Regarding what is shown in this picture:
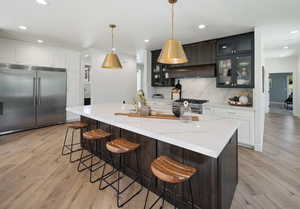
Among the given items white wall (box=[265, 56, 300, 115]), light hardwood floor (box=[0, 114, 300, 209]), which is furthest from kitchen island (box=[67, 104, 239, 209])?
white wall (box=[265, 56, 300, 115])

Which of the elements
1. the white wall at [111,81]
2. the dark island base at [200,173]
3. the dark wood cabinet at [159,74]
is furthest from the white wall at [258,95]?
the white wall at [111,81]

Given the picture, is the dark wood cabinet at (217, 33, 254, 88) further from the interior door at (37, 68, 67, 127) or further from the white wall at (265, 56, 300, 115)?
the white wall at (265, 56, 300, 115)

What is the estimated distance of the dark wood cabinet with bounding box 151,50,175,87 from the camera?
16.3 feet

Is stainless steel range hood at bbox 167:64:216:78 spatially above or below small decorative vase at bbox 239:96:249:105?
above

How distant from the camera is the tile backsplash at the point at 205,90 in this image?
412cm

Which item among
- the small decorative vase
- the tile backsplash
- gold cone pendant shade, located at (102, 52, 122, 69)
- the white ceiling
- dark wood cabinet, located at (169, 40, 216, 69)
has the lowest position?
the small decorative vase

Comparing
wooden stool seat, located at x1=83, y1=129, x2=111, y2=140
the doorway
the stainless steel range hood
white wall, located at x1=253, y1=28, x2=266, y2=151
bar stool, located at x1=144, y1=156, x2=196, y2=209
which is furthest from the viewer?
A: the doorway

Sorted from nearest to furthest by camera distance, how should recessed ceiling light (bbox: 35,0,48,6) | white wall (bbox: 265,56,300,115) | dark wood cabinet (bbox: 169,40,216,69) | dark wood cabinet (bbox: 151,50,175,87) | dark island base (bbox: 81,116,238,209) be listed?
dark island base (bbox: 81,116,238,209) → recessed ceiling light (bbox: 35,0,48,6) → dark wood cabinet (bbox: 169,40,216,69) → dark wood cabinet (bbox: 151,50,175,87) → white wall (bbox: 265,56,300,115)

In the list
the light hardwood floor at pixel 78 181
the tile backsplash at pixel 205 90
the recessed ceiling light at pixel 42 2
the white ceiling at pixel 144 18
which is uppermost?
the white ceiling at pixel 144 18

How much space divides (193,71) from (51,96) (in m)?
4.34

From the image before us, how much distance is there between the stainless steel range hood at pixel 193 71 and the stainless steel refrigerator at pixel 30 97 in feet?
11.6

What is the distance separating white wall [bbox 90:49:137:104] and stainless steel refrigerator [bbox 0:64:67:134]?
39.0 inches

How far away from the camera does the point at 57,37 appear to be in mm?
3926

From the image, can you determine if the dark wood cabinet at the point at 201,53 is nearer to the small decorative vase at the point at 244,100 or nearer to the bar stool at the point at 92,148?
the small decorative vase at the point at 244,100
